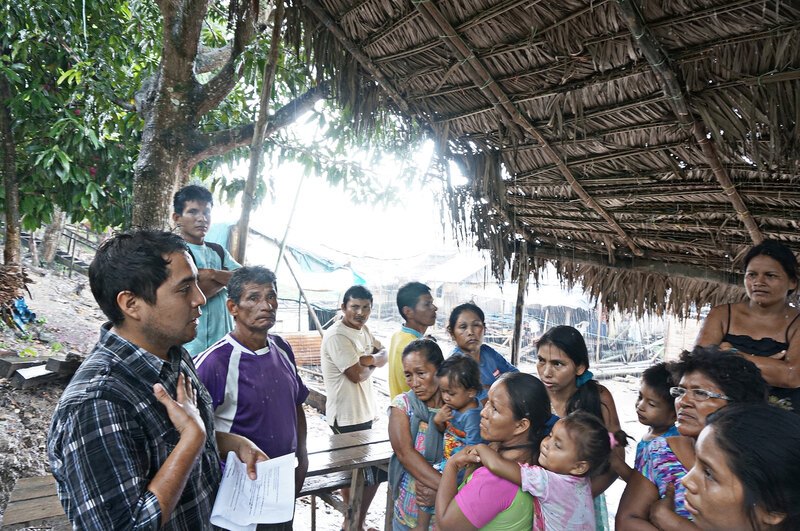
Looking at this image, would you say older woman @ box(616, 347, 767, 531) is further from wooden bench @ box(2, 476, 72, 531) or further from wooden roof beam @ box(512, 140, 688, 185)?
wooden bench @ box(2, 476, 72, 531)

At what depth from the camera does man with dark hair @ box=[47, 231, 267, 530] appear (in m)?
1.28

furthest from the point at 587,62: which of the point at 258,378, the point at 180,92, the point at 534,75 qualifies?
the point at 180,92

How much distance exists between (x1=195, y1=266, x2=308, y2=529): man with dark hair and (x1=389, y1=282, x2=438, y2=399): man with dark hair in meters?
0.97

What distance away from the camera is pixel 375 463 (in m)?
3.08

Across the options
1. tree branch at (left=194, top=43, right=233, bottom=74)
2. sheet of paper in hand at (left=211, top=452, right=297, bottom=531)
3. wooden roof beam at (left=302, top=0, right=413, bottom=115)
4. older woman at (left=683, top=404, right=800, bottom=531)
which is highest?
tree branch at (left=194, top=43, right=233, bottom=74)

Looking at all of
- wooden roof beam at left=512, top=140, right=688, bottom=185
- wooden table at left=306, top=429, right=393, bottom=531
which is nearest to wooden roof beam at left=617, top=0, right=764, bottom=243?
wooden roof beam at left=512, top=140, right=688, bottom=185

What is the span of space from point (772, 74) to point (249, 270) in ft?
7.76

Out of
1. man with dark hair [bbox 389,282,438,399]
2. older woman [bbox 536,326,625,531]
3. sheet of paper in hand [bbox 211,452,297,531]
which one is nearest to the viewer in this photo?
sheet of paper in hand [bbox 211,452,297,531]

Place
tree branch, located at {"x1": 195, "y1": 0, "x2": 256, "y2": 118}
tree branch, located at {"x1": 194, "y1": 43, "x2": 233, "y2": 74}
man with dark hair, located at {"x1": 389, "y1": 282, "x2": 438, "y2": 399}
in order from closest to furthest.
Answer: man with dark hair, located at {"x1": 389, "y1": 282, "x2": 438, "y2": 399}, tree branch, located at {"x1": 195, "y1": 0, "x2": 256, "y2": 118}, tree branch, located at {"x1": 194, "y1": 43, "x2": 233, "y2": 74}

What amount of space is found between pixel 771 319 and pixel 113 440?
9.55 ft

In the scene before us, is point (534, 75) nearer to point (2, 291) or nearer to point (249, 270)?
point (249, 270)

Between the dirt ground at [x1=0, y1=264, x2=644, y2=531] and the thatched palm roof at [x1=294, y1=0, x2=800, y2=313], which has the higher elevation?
the thatched palm roof at [x1=294, y1=0, x2=800, y2=313]

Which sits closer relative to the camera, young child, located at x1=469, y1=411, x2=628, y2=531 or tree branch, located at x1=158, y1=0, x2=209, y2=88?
young child, located at x1=469, y1=411, x2=628, y2=531

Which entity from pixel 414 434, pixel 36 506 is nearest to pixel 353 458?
pixel 414 434
